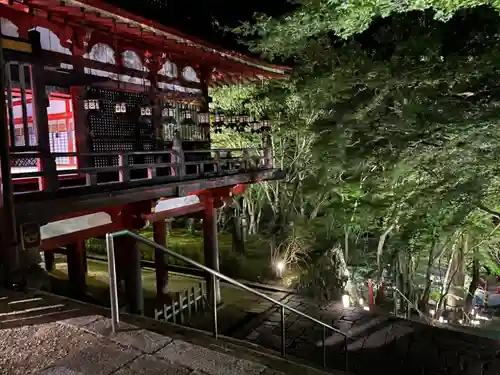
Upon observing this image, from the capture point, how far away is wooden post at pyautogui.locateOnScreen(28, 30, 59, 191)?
5543 mm

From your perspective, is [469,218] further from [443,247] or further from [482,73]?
[482,73]

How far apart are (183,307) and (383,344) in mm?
6200

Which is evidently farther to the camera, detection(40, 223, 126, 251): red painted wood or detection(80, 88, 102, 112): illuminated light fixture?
detection(80, 88, 102, 112): illuminated light fixture

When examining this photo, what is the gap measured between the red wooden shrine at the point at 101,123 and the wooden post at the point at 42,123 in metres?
0.02

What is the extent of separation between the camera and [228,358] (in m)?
3.44

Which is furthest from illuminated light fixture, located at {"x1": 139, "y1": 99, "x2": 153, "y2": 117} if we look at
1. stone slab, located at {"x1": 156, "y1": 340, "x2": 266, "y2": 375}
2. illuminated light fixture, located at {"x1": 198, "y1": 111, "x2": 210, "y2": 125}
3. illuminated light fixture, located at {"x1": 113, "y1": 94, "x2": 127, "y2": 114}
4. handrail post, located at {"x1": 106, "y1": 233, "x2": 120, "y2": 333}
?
stone slab, located at {"x1": 156, "y1": 340, "x2": 266, "y2": 375}

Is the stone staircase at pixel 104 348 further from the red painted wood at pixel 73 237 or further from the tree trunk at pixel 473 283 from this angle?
the tree trunk at pixel 473 283

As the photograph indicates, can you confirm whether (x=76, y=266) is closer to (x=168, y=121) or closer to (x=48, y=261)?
(x=168, y=121)

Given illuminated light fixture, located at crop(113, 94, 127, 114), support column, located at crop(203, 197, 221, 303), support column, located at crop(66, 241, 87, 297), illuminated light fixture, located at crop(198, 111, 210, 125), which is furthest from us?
illuminated light fixture, located at crop(198, 111, 210, 125)

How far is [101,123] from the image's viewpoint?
8.92 metres

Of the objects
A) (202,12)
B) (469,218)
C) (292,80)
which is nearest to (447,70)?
(292,80)

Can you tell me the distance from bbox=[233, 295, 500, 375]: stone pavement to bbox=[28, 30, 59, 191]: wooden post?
24.4ft

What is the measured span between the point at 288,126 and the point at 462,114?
27.0ft

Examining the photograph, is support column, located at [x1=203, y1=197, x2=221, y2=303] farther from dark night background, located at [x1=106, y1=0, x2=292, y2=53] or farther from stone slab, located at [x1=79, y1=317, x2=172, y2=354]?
stone slab, located at [x1=79, y1=317, x2=172, y2=354]
